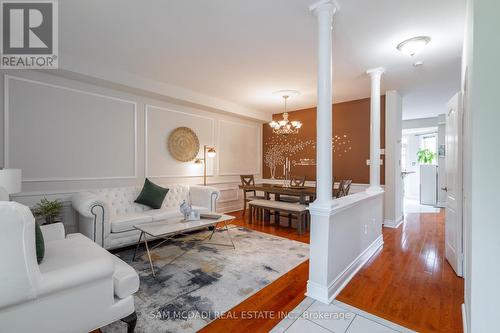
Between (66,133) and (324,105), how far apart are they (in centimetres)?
364

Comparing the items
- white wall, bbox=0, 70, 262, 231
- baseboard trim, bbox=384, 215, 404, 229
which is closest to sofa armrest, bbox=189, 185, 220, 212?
white wall, bbox=0, 70, 262, 231

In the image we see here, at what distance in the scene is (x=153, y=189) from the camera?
3967 millimetres

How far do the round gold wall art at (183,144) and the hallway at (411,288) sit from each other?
12.4 feet

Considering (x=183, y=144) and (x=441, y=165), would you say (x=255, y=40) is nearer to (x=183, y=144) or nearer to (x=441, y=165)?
(x=183, y=144)

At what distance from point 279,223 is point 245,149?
2.40 metres

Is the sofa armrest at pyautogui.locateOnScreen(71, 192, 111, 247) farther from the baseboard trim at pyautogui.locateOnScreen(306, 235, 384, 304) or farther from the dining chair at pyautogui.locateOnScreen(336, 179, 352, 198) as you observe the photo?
the dining chair at pyautogui.locateOnScreen(336, 179, 352, 198)

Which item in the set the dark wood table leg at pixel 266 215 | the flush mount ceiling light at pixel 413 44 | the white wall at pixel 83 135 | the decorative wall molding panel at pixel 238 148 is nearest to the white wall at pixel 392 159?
the flush mount ceiling light at pixel 413 44

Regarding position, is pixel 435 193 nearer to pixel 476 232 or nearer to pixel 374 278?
pixel 374 278

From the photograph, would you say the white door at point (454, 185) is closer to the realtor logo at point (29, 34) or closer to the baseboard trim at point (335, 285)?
the baseboard trim at point (335, 285)

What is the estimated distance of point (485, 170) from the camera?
115 centimetres

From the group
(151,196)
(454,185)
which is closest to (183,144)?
(151,196)

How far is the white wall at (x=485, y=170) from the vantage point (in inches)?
44.4

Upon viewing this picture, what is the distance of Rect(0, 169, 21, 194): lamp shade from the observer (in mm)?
2170

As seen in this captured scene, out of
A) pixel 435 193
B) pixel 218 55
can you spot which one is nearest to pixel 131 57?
pixel 218 55
